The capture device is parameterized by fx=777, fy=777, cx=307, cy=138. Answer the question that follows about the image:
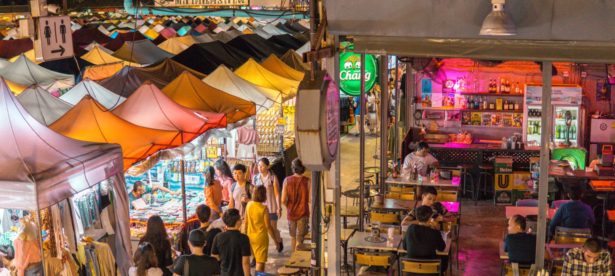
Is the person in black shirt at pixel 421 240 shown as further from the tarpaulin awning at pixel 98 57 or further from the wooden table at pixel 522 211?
the tarpaulin awning at pixel 98 57

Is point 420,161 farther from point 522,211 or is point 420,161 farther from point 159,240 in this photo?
point 159,240

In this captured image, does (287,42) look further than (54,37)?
Yes

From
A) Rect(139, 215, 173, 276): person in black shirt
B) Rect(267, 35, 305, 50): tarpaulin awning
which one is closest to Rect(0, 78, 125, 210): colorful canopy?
Rect(139, 215, 173, 276): person in black shirt

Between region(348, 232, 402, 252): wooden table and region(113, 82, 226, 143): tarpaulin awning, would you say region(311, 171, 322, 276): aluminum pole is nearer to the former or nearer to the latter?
region(348, 232, 402, 252): wooden table

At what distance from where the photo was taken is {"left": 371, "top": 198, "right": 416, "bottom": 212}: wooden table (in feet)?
36.4

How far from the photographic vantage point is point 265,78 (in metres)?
15.1

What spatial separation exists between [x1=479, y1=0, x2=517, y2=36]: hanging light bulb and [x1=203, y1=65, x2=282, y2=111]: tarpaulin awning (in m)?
7.23

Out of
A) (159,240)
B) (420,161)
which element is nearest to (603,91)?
(420,161)

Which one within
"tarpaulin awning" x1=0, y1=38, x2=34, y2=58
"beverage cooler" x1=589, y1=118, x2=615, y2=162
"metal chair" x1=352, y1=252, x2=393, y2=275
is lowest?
"metal chair" x1=352, y1=252, x2=393, y2=275

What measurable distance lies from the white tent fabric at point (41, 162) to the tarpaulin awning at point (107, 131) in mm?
1039

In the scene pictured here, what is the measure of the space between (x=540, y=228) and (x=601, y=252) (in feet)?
3.07

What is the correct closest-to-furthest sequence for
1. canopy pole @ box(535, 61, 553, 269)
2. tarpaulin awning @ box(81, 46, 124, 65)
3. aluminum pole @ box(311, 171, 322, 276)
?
aluminum pole @ box(311, 171, 322, 276)
canopy pole @ box(535, 61, 553, 269)
tarpaulin awning @ box(81, 46, 124, 65)

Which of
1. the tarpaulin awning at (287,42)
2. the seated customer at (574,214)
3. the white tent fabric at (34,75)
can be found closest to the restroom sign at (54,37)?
the white tent fabric at (34,75)

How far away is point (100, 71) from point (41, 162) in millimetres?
9352
